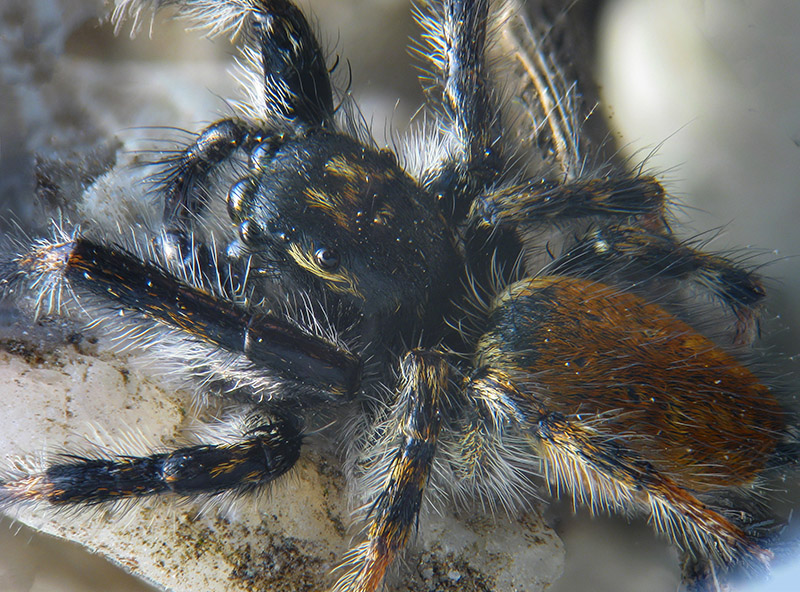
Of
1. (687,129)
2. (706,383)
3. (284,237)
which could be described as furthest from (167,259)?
(687,129)

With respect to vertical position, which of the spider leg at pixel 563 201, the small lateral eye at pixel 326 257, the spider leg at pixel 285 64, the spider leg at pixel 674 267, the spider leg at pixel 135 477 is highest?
the spider leg at pixel 285 64

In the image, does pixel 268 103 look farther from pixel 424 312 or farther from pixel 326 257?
pixel 424 312

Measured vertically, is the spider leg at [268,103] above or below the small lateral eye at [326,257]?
above

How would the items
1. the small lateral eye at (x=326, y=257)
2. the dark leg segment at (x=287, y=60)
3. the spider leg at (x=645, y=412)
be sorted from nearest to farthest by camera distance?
the spider leg at (x=645, y=412) → the small lateral eye at (x=326, y=257) → the dark leg segment at (x=287, y=60)

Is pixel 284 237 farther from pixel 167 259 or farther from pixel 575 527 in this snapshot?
pixel 575 527

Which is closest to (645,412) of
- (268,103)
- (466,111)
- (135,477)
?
(466,111)

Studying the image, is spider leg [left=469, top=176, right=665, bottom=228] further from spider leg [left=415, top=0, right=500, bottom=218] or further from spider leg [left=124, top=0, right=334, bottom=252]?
spider leg [left=124, top=0, right=334, bottom=252]

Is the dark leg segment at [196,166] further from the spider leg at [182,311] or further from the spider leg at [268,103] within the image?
the spider leg at [182,311]

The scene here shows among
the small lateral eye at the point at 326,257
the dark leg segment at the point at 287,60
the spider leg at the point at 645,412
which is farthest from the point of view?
the dark leg segment at the point at 287,60

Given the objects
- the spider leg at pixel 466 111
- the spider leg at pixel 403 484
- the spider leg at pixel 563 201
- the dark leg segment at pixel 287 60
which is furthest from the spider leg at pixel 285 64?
the spider leg at pixel 403 484
